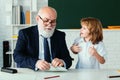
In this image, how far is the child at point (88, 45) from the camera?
2.63 metres

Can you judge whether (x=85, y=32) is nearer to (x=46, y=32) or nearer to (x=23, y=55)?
(x=46, y=32)

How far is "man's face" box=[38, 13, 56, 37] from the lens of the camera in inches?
93.1

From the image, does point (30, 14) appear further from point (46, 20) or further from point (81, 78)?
point (81, 78)

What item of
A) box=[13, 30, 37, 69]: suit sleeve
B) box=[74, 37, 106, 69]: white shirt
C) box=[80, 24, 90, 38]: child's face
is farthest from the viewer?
box=[80, 24, 90, 38]: child's face

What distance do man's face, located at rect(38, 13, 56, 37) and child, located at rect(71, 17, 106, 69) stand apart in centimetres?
39

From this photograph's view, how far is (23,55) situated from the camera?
237 cm

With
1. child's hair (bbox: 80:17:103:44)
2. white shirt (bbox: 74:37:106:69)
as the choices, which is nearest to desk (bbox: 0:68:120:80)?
white shirt (bbox: 74:37:106:69)

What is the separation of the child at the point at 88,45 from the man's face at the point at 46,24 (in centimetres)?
39

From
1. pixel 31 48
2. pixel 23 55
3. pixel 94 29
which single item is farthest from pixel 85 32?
pixel 23 55

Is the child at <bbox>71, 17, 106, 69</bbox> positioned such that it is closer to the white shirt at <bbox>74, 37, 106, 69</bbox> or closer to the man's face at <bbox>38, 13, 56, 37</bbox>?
the white shirt at <bbox>74, 37, 106, 69</bbox>

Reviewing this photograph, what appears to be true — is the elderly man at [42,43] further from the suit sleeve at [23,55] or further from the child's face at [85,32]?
the child's face at [85,32]

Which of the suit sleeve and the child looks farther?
the child

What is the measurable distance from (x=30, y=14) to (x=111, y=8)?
1.57 metres

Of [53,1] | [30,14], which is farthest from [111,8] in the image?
[30,14]
